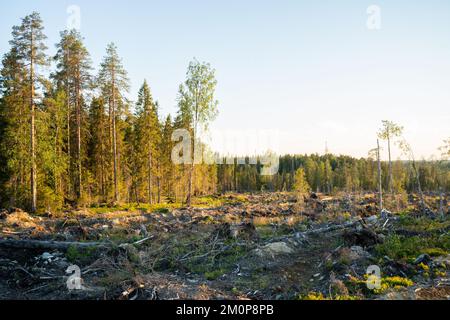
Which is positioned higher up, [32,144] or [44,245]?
[32,144]

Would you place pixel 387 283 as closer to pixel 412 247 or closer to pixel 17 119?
pixel 412 247

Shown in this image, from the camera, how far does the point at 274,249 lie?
35.5 feet

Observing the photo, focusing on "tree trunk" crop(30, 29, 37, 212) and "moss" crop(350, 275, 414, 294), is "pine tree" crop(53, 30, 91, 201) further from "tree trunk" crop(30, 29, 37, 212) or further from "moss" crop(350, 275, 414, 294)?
"moss" crop(350, 275, 414, 294)

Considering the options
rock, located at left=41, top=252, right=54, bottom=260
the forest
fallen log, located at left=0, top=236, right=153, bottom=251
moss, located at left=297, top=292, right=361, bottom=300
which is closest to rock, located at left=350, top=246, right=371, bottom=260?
the forest

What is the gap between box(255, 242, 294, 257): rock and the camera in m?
10.5

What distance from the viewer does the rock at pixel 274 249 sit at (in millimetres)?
10453

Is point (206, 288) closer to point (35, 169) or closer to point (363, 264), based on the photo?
point (363, 264)

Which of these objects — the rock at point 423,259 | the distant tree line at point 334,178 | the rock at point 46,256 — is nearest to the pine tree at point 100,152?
the rock at point 46,256

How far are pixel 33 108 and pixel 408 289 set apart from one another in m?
25.8

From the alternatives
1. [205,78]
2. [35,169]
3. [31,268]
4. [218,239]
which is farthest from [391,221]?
[35,169]

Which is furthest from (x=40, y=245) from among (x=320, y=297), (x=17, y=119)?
(x=17, y=119)

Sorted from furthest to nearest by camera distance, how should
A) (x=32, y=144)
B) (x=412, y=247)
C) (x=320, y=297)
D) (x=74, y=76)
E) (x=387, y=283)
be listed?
(x=74, y=76), (x=32, y=144), (x=412, y=247), (x=387, y=283), (x=320, y=297)

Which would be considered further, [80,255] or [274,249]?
[274,249]

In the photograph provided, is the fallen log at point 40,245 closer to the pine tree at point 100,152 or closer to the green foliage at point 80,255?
the green foliage at point 80,255
